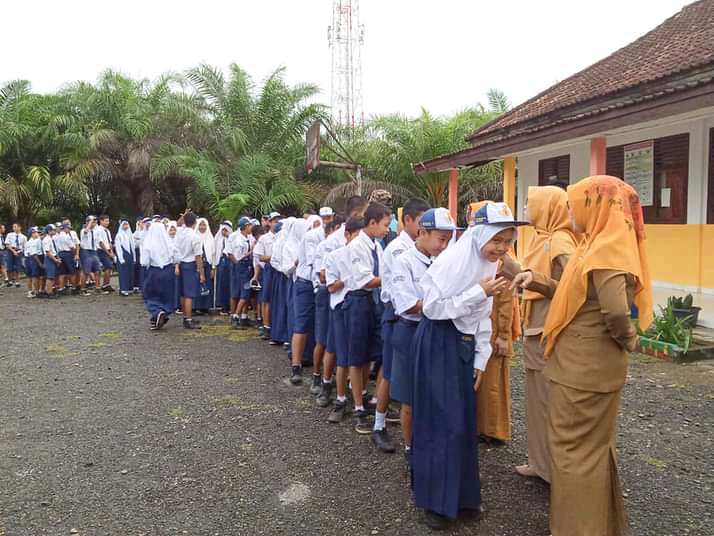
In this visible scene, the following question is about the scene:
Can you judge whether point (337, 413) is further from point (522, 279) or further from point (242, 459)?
point (522, 279)

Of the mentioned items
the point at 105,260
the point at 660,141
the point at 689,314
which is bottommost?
the point at 689,314

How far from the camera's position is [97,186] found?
22.3 m

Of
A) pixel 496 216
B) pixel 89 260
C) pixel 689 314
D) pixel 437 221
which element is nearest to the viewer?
pixel 496 216

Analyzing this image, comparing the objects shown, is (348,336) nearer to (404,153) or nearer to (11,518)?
(11,518)

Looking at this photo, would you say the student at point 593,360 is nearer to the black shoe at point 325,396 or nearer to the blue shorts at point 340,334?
the blue shorts at point 340,334

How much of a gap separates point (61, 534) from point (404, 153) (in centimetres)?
1499

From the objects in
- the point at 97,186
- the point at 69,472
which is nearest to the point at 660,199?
the point at 69,472

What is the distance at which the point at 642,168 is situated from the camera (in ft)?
31.5

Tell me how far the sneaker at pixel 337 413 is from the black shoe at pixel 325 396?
0.94ft

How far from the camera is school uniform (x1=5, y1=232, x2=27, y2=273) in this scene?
17.5m

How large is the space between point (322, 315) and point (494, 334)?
1817mm

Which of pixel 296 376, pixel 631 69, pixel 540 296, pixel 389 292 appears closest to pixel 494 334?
pixel 540 296

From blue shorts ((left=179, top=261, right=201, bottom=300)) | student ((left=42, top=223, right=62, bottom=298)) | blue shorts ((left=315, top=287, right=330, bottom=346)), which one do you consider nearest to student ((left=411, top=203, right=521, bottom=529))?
blue shorts ((left=315, top=287, right=330, bottom=346))

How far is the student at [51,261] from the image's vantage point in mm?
14016
